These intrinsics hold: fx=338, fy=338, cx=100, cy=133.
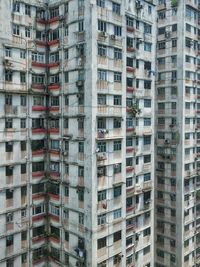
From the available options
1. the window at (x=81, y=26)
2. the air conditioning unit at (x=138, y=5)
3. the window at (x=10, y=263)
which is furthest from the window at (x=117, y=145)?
the window at (x=10, y=263)

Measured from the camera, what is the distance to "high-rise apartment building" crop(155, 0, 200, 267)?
38406mm

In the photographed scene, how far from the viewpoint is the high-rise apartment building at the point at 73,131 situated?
2627 centimetres

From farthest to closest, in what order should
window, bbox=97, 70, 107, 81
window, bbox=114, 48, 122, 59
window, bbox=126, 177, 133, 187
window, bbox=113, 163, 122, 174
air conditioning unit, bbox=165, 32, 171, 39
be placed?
air conditioning unit, bbox=165, 32, 171, 39 < window, bbox=126, 177, 133, 187 < window, bbox=113, 163, 122, 174 < window, bbox=114, 48, 122, 59 < window, bbox=97, 70, 107, 81

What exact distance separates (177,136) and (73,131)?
51.8 ft

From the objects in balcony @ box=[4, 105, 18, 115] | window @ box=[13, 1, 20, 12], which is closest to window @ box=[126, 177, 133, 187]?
balcony @ box=[4, 105, 18, 115]

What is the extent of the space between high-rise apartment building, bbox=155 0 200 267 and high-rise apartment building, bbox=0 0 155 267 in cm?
866

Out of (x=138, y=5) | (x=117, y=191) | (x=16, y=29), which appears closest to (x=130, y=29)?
(x=138, y=5)

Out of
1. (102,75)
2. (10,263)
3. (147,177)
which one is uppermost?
(102,75)

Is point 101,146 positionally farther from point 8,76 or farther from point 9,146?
point 8,76

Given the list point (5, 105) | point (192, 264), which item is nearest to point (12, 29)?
point (5, 105)

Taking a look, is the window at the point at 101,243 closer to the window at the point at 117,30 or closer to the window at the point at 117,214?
the window at the point at 117,214

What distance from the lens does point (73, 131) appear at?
89.6 ft

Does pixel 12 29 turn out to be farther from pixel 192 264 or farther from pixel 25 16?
pixel 192 264

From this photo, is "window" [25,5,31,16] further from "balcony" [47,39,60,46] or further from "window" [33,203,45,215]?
"window" [33,203,45,215]
